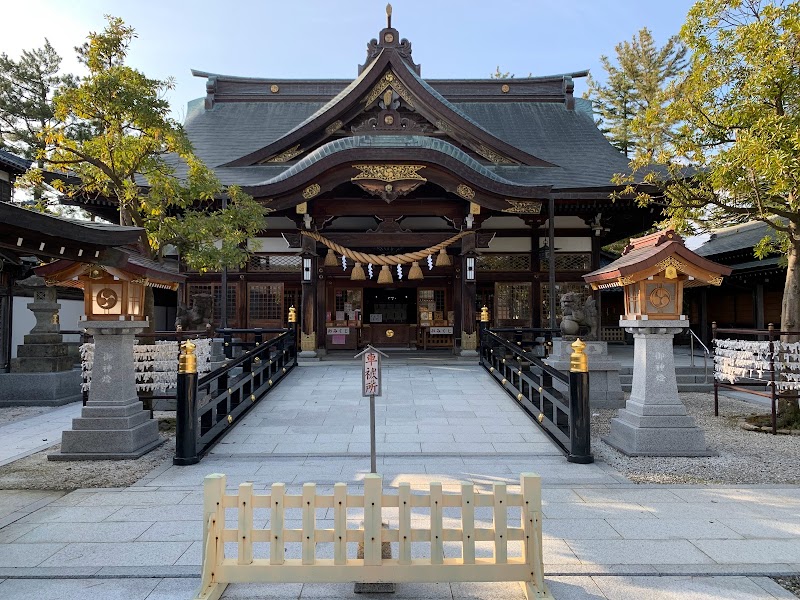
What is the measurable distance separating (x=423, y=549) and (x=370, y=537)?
3.32 feet

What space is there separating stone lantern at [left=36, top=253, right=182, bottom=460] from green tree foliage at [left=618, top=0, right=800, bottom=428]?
28.7 ft

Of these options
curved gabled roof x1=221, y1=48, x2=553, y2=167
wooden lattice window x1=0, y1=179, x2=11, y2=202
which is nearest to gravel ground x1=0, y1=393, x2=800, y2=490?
wooden lattice window x1=0, y1=179, x2=11, y2=202

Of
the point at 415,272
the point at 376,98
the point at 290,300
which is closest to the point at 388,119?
the point at 376,98

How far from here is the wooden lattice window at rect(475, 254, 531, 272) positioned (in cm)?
1545

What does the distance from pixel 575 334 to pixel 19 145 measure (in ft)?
97.8

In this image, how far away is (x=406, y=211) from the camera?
13.9 metres

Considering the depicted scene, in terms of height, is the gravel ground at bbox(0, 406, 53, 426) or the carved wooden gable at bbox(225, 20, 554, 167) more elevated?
the carved wooden gable at bbox(225, 20, 554, 167)

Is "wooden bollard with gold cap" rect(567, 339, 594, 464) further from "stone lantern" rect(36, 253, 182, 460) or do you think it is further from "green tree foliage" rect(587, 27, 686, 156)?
"green tree foliage" rect(587, 27, 686, 156)

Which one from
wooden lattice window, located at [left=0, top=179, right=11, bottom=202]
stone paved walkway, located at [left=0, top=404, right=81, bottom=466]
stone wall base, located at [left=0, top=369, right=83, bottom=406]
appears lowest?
stone paved walkway, located at [left=0, top=404, right=81, bottom=466]

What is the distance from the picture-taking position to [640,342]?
677 centimetres

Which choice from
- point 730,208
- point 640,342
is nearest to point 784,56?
point 730,208

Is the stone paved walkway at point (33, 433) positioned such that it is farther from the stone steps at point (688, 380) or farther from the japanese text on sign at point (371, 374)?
the stone steps at point (688, 380)

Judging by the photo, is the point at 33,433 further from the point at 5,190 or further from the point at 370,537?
the point at 5,190

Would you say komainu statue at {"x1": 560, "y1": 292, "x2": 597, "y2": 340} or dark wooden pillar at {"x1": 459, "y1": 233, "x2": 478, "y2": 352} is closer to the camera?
komainu statue at {"x1": 560, "y1": 292, "x2": 597, "y2": 340}
